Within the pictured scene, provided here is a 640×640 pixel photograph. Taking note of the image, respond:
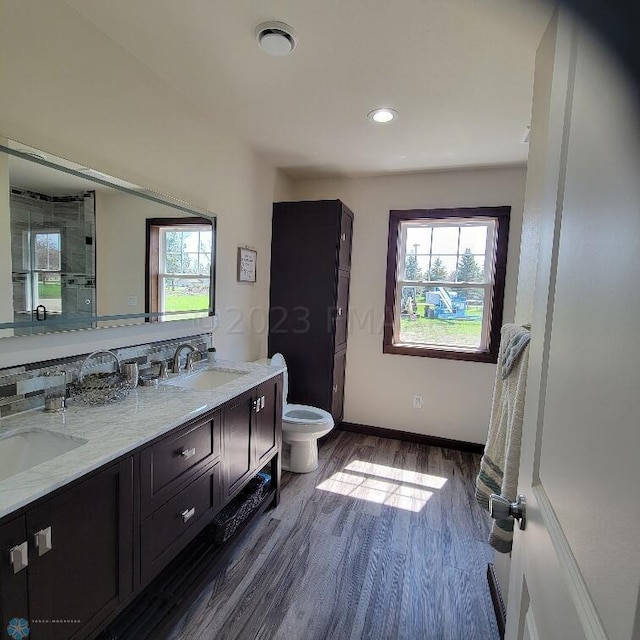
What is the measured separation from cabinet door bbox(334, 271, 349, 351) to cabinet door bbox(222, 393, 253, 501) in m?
1.37

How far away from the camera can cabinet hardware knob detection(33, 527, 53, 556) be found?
0.88 m

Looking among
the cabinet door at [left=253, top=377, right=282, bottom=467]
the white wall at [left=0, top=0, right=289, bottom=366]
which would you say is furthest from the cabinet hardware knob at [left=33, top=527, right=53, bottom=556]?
the cabinet door at [left=253, top=377, right=282, bottom=467]

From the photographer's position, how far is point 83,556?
1017 millimetres

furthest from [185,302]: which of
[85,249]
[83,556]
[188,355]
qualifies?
[83,556]

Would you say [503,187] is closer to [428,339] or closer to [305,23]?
[428,339]

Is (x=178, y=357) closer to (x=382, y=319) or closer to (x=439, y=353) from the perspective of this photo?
(x=382, y=319)

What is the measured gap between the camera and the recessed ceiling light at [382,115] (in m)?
2.09

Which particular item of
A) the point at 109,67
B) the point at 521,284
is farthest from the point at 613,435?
the point at 109,67

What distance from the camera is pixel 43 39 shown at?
1320mm

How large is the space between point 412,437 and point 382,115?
2.68 m

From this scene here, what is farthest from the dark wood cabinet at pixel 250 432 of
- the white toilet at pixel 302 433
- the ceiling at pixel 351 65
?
the ceiling at pixel 351 65

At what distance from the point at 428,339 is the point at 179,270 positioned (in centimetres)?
226

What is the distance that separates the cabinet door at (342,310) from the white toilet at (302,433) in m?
0.62

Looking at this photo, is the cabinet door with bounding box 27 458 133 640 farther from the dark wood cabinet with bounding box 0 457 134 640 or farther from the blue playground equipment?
the blue playground equipment
